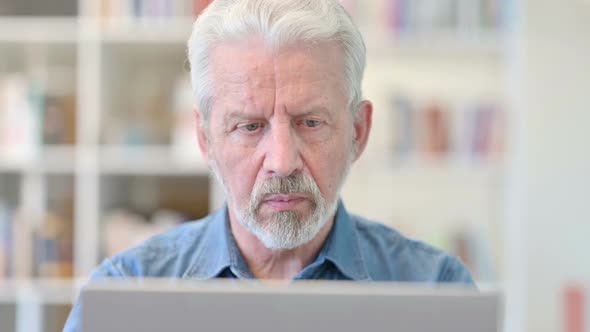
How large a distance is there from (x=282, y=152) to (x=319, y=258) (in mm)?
223

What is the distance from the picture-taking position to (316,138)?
1395 mm

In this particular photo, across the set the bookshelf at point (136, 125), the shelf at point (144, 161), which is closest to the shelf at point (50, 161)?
the bookshelf at point (136, 125)

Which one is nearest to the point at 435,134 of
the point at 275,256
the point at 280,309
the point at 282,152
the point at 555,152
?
the point at 555,152

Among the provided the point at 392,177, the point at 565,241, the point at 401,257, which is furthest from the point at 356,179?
the point at 401,257

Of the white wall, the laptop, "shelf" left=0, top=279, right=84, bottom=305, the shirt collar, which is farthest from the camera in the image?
the white wall

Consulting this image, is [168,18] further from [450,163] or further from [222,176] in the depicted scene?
[222,176]

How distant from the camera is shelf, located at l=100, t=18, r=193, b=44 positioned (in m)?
3.09

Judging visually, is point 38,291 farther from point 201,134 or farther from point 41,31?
point 201,134

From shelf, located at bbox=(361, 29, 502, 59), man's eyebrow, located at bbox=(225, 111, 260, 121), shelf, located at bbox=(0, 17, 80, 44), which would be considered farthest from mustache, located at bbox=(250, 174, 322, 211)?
shelf, located at bbox=(0, 17, 80, 44)

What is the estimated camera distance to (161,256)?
1.51m

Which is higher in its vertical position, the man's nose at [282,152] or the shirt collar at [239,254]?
the man's nose at [282,152]

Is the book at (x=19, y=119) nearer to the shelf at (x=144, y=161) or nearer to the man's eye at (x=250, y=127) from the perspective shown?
the shelf at (x=144, y=161)

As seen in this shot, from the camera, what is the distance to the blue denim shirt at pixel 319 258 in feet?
4.82

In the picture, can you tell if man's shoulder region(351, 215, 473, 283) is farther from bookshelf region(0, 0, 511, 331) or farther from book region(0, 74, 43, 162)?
book region(0, 74, 43, 162)
